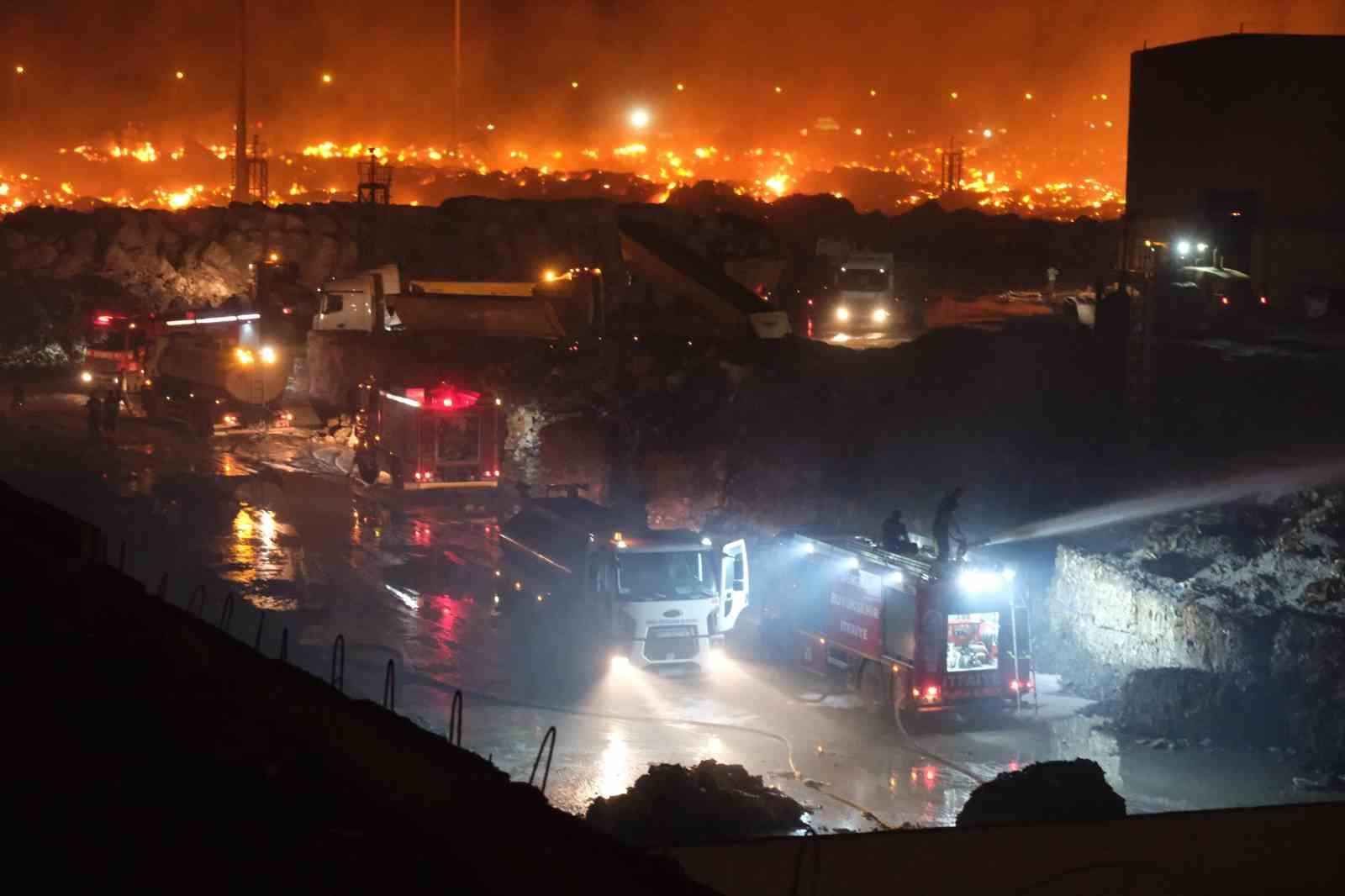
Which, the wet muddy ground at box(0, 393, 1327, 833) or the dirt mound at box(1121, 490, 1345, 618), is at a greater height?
the dirt mound at box(1121, 490, 1345, 618)

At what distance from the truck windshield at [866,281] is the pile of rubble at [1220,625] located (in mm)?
19443

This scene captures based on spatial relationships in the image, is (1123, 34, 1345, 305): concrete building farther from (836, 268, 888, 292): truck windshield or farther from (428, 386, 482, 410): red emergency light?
(428, 386, 482, 410): red emergency light

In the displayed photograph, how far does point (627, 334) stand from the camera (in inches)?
1495

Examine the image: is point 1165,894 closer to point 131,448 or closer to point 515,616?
point 515,616

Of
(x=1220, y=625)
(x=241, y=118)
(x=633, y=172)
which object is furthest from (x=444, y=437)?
(x=633, y=172)

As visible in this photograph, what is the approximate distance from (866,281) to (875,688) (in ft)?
78.7

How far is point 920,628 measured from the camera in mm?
18266

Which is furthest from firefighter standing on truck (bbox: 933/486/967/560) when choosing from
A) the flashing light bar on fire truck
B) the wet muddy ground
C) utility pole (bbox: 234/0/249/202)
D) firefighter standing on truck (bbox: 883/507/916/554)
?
utility pole (bbox: 234/0/249/202)

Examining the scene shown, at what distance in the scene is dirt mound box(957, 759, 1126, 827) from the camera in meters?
13.3

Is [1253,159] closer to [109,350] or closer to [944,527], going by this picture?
[944,527]

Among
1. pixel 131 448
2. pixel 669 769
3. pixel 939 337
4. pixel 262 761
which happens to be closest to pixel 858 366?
pixel 939 337

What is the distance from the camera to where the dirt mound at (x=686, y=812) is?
12758 mm

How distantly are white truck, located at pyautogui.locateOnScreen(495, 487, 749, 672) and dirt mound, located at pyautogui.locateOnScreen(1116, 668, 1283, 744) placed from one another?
5.61m

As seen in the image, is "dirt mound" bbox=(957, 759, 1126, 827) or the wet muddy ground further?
the wet muddy ground
